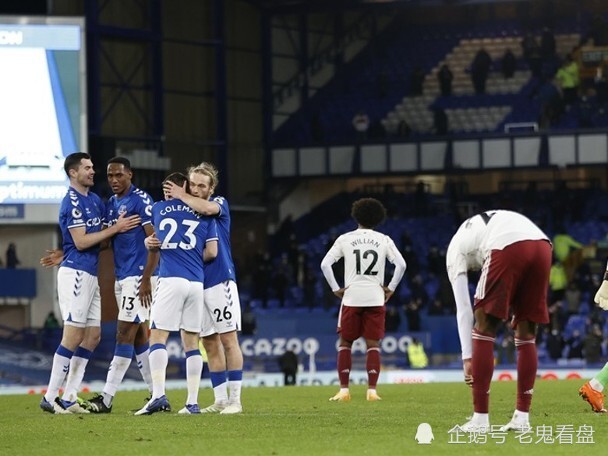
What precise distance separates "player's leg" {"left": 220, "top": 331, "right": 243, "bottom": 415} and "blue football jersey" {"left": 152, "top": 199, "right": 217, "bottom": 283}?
0.75 m

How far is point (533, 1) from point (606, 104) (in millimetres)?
6495

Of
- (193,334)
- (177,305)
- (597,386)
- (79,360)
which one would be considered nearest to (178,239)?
(177,305)

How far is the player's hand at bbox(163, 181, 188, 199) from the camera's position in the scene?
13.9 meters

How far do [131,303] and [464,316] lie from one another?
4.93 meters

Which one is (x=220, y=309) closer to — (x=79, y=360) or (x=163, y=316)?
(x=163, y=316)

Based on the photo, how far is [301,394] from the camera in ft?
64.9

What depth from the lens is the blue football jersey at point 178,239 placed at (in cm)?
1387

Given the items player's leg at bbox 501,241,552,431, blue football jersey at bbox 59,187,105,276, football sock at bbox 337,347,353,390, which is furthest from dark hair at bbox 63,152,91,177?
player's leg at bbox 501,241,552,431

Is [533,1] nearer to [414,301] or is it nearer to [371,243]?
[414,301]

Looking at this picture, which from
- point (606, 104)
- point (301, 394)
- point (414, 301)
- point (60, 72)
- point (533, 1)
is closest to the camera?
point (301, 394)

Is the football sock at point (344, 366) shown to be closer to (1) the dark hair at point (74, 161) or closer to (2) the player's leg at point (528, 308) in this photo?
(1) the dark hair at point (74, 161)

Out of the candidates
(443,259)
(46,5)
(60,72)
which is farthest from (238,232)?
(60,72)

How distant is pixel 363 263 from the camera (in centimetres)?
1772

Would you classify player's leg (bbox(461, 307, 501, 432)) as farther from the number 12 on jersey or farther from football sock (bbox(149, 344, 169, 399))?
the number 12 on jersey
